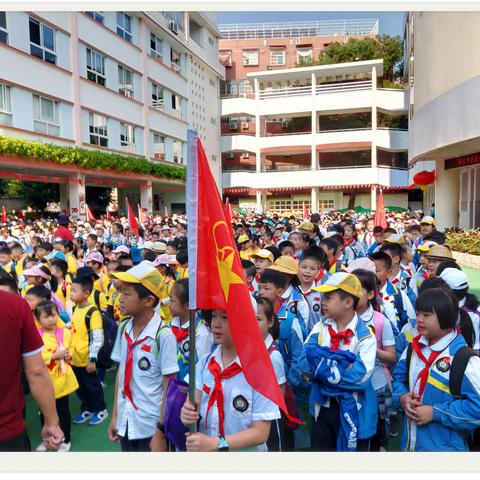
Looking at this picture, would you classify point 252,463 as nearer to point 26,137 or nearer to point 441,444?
point 441,444

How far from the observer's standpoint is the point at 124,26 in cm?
2206

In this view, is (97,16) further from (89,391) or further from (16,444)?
(16,444)

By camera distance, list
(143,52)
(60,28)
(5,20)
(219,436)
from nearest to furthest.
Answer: (219,436)
(5,20)
(60,28)
(143,52)

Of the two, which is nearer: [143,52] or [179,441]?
[179,441]

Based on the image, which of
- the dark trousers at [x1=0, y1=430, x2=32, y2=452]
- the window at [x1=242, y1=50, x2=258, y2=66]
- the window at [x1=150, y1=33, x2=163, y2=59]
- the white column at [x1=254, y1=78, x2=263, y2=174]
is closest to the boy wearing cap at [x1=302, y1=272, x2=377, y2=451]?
the dark trousers at [x1=0, y1=430, x2=32, y2=452]

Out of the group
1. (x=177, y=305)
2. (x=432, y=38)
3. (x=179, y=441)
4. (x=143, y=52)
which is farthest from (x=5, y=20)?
(x=179, y=441)

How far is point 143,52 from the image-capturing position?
23391mm

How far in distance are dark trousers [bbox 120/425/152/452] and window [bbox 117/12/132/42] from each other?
22.6 metres

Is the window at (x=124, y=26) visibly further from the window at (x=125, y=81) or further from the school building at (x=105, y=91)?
the window at (x=125, y=81)

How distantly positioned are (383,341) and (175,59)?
93.1 feet

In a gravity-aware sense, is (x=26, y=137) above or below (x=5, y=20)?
below

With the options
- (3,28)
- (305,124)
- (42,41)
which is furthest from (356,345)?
(305,124)

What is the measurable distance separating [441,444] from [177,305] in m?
1.79

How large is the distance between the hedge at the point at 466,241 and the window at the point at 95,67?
15.9 metres
